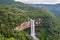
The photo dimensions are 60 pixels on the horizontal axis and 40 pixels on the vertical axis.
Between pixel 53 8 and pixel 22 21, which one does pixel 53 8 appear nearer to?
pixel 53 8

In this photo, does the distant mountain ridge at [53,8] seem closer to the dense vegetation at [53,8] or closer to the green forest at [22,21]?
the dense vegetation at [53,8]

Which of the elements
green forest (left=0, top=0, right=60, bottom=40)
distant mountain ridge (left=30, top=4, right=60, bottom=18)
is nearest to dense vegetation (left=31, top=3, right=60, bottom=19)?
distant mountain ridge (left=30, top=4, right=60, bottom=18)

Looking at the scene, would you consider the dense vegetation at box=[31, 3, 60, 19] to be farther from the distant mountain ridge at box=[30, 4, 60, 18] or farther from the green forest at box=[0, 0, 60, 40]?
the green forest at box=[0, 0, 60, 40]

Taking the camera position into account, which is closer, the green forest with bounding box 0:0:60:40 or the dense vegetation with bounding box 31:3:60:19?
the green forest with bounding box 0:0:60:40

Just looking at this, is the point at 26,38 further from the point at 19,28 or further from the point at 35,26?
the point at 35,26

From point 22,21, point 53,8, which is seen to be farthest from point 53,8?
point 22,21

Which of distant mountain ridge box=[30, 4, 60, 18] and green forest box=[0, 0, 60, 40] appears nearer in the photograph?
green forest box=[0, 0, 60, 40]

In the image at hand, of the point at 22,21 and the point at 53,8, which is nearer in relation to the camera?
the point at 22,21

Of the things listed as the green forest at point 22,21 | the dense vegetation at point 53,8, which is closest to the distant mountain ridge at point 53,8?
the dense vegetation at point 53,8
